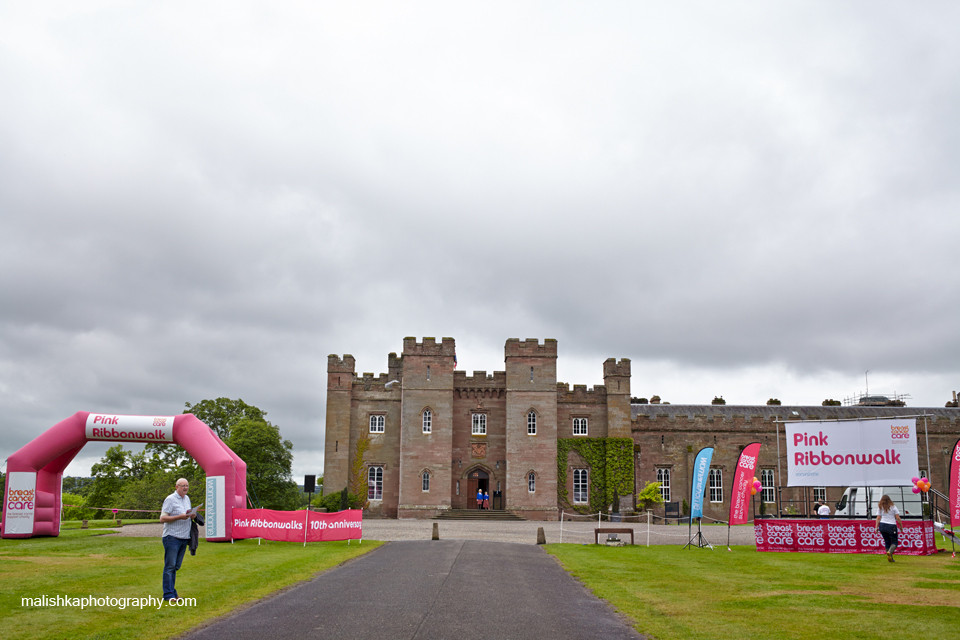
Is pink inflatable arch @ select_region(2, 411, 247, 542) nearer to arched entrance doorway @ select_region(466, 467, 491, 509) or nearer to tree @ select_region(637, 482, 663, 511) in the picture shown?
arched entrance doorway @ select_region(466, 467, 491, 509)

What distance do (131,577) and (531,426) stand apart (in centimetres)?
3418

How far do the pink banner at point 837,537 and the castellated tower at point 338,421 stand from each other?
94.4 ft

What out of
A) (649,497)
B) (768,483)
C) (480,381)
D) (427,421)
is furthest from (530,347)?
A: (768,483)

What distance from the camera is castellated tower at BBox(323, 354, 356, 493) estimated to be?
151 feet

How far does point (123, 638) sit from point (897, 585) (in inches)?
540

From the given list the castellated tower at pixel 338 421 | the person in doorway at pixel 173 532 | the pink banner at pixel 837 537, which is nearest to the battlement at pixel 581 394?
the castellated tower at pixel 338 421

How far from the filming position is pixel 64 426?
26078 millimetres

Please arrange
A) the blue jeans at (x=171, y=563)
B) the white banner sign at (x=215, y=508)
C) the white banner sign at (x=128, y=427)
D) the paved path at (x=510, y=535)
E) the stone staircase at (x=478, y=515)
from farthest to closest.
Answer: the stone staircase at (x=478, y=515)
the paved path at (x=510, y=535)
the white banner sign at (x=128, y=427)
the white banner sign at (x=215, y=508)
the blue jeans at (x=171, y=563)

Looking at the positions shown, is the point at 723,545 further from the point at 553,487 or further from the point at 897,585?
the point at 553,487

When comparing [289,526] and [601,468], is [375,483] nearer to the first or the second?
[601,468]

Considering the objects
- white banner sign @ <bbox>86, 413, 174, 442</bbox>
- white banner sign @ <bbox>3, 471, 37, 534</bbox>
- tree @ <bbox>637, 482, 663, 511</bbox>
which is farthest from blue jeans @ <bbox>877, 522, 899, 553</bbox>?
tree @ <bbox>637, 482, 663, 511</bbox>

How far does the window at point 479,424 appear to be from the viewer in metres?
47.9

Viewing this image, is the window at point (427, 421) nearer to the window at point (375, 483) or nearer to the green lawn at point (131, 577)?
the window at point (375, 483)

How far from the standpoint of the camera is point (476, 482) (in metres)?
47.5
